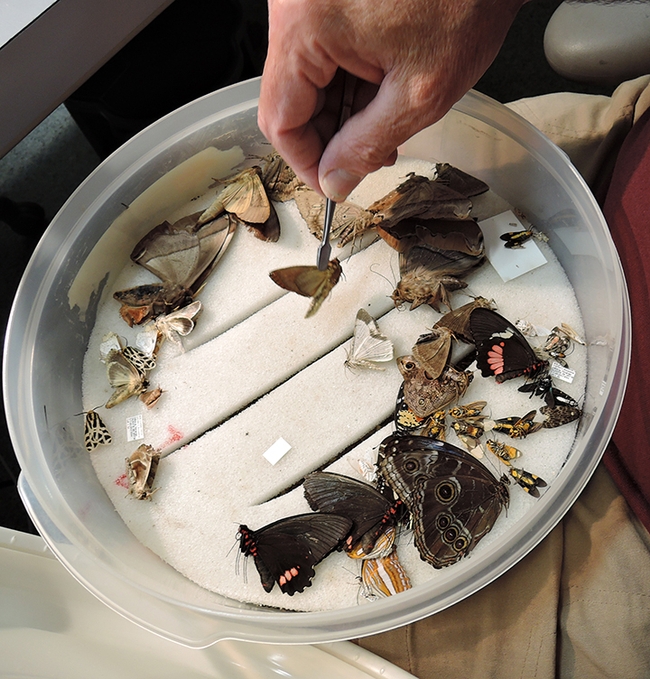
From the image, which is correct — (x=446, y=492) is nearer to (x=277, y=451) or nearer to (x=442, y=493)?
(x=442, y=493)

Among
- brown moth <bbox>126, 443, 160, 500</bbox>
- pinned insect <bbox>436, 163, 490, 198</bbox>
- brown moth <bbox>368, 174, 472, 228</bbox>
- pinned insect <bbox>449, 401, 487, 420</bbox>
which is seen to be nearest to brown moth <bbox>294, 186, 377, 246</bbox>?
brown moth <bbox>368, 174, 472, 228</bbox>

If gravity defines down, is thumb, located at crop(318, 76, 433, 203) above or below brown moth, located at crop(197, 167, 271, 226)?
above

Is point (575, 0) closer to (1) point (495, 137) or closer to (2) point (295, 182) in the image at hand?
(1) point (495, 137)

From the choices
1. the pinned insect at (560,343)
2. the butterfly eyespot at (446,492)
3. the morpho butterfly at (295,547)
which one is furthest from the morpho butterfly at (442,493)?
the pinned insect at (560,343)

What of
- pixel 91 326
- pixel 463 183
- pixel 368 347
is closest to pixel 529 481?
pixel 368 347

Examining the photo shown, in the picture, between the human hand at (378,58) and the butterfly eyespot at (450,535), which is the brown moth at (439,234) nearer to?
the human hand at (378,58)

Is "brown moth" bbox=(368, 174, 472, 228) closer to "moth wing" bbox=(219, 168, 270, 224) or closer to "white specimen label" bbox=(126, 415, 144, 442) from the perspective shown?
"moth wing" bbox=(219, 168, 270, 224)
